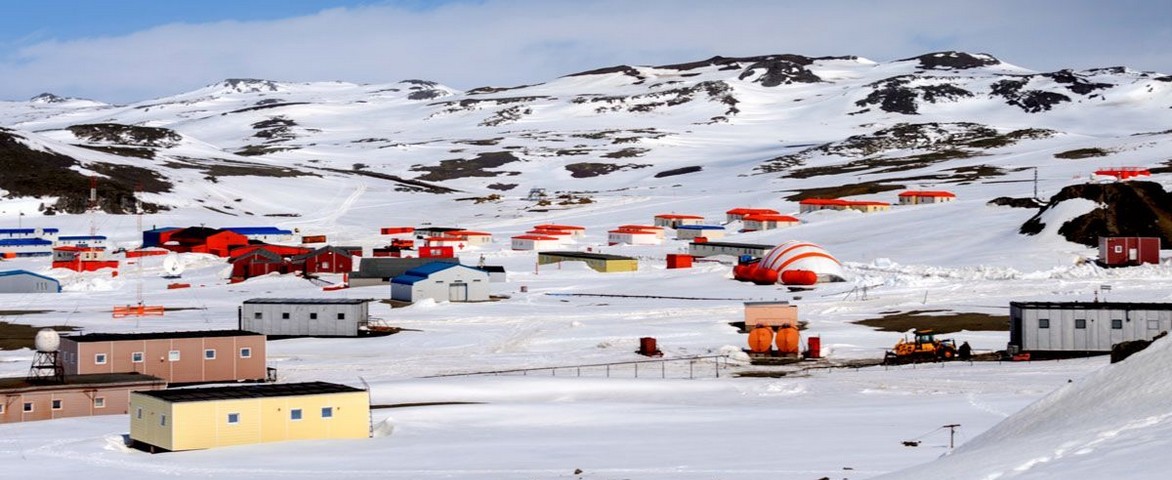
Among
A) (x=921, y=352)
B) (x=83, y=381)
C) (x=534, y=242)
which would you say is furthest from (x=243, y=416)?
(x=534, y=242)

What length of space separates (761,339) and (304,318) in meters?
23.3

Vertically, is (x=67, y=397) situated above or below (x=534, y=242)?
below

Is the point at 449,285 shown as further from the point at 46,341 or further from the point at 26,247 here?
the point at 26,247

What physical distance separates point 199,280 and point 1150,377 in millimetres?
90651

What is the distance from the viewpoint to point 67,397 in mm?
41000

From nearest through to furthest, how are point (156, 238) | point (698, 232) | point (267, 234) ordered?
1. point (698, 232)
2. point (156, 238)
3. point (267, 234)

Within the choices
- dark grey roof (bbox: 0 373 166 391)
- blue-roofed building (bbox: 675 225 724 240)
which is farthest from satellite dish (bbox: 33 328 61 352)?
blue-roofed building (bbox: 675 225 724 240)

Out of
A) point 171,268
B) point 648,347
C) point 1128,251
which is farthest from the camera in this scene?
point 171,268

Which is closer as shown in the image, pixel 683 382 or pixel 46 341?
pixel 46 341

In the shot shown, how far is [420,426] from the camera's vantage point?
122 ft

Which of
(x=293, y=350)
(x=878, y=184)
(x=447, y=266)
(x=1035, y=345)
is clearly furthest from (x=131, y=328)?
(x=878, y=184)

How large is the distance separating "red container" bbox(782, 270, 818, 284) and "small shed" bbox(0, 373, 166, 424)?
50411 millimetres

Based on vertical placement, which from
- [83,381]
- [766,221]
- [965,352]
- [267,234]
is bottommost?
[83,381]

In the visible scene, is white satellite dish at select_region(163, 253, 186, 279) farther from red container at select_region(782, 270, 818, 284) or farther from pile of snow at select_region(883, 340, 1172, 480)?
pile of snow at select_region(883, 340, 1172, 480)
